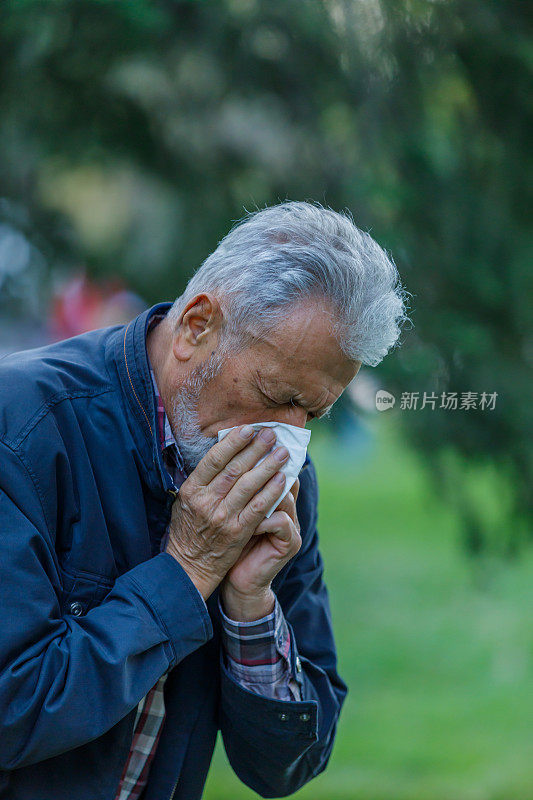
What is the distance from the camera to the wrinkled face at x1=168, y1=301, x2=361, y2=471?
1982 millimetres

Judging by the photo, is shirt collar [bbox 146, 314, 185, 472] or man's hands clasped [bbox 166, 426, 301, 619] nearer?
man's hands clasped [bbox 166, 426, 301, 619]

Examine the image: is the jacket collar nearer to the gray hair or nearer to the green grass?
the gray hair

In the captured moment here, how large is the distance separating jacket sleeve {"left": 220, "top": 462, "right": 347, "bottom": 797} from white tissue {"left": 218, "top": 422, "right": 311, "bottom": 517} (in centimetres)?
32

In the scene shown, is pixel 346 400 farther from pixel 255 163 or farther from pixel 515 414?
pixel 255 163

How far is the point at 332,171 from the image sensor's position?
3500 mm

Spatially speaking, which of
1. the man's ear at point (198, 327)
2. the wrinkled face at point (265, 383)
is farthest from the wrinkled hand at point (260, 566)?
the man's ear at point (198, 327)

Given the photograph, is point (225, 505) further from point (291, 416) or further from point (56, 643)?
point (56, 643)

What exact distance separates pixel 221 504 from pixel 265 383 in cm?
31

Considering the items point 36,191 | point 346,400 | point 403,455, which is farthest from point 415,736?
point 36,191

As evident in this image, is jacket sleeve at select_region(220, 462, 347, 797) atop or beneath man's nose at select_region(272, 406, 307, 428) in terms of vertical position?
beneath

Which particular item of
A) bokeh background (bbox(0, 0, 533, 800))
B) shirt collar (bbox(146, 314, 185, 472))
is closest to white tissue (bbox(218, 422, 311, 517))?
shirt collar (bbox(146, 314, 185, 472))

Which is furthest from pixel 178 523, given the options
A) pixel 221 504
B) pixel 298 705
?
pixel 298 705

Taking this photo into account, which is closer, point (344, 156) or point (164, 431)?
point (164, 431)

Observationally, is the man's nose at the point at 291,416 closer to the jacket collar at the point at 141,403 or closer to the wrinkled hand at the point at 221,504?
the wrinkled hand at the point at 221,504
